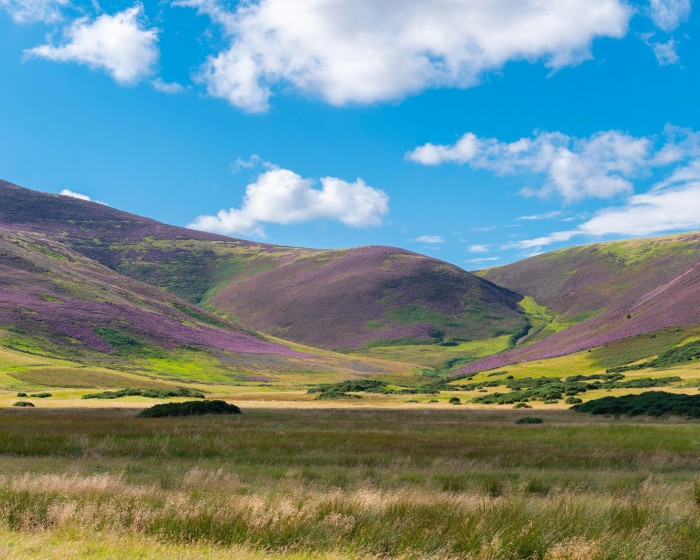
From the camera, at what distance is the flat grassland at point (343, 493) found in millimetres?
9664

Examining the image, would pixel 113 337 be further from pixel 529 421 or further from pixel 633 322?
pixel 633 322

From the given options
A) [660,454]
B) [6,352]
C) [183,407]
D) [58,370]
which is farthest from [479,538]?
[6,352]

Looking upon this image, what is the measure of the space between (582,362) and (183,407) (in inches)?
2877

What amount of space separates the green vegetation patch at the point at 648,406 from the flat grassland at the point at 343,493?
9.73m

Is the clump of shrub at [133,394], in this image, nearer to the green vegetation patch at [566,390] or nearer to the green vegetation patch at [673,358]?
the green vegetation patch at [566,390]

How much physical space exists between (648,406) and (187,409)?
33.5 m

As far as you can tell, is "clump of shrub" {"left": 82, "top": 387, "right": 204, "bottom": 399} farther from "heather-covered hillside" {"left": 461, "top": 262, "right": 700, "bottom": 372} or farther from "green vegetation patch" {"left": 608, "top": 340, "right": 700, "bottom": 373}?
"heather-covered hillside" {"left": 461, "top": 262, "right": 700, "bottom": 372}

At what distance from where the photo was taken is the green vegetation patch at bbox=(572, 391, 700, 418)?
129 feet

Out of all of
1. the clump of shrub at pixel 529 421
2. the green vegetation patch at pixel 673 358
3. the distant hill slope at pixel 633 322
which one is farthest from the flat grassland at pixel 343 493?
the distant hill slope at pixel 633 322

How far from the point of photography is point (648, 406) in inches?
1636

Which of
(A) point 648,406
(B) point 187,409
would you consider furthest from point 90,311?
(A) point 648,406

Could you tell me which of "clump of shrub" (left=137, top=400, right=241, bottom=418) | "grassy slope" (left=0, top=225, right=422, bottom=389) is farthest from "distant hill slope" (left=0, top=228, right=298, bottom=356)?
"clump of shrub" (left=137, top=400, right=241, bottom=418)

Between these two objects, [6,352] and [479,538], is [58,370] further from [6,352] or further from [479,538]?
[479,538]

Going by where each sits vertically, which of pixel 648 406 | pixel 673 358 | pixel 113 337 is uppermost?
pixel 113 337
